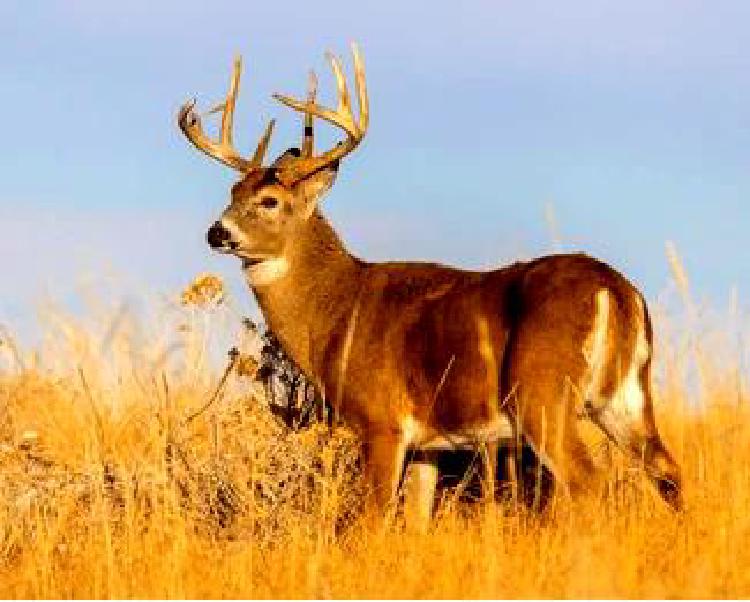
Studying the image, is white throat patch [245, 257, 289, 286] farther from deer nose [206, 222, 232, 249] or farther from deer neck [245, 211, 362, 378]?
deer nose [206, 222, 232, 249]

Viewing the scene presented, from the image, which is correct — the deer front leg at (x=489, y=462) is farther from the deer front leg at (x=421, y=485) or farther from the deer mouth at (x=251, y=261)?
the deer mouth at (x=251, y=261)

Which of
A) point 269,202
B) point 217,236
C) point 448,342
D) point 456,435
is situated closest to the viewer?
point 456,435

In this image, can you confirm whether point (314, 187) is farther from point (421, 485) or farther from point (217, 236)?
point (421, 485)

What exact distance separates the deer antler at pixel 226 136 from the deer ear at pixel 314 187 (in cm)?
37

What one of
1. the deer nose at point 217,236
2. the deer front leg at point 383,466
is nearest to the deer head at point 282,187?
the deer nose at point 217,236

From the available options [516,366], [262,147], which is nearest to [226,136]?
[262,147]

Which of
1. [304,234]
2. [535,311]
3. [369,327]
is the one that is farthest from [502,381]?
[304,234]

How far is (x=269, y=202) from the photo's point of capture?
9.39 m

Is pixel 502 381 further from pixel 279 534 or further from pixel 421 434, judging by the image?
pixel 279 534

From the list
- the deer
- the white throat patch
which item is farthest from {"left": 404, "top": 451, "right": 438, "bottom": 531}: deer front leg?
the white throat patch

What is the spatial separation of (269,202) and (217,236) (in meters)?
0.43

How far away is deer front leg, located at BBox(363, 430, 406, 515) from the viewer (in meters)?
8.51

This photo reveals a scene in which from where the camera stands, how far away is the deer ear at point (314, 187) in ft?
31.1

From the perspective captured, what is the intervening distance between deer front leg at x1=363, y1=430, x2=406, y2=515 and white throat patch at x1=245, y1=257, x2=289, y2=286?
1.29 metres
